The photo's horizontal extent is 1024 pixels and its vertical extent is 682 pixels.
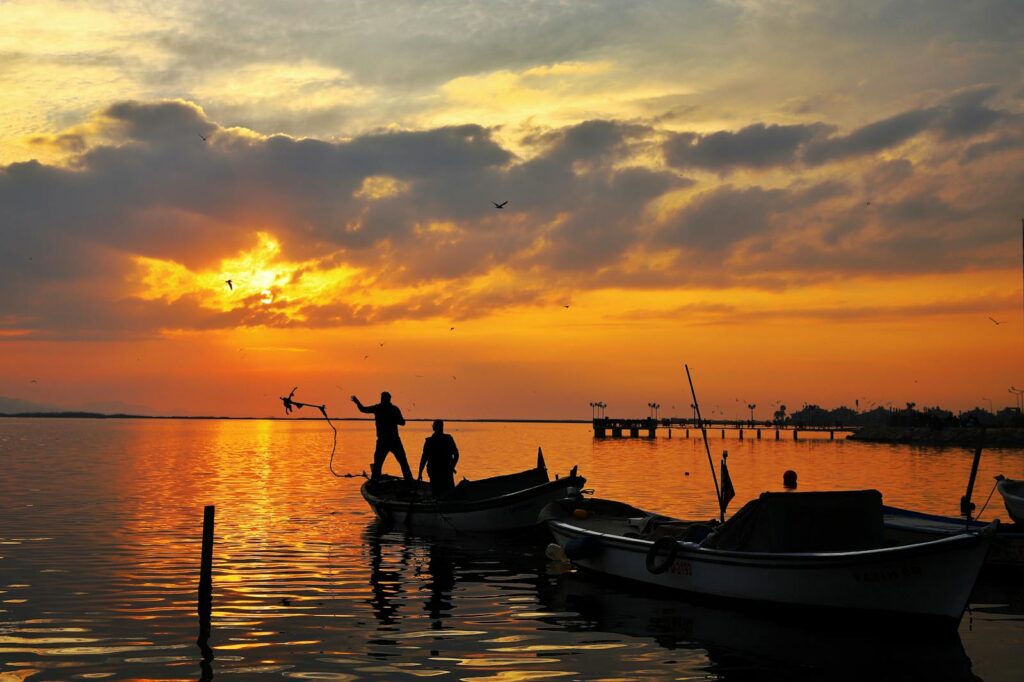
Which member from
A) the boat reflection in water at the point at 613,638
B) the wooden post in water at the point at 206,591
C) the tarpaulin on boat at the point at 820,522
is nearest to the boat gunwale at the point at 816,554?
the tarpaulin on boat at the point at 820,522

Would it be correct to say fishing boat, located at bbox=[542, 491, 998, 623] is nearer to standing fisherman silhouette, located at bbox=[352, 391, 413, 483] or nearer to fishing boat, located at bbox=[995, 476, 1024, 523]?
standing fisherman silhouette, located at bbox=[352, 391, 413, 483]

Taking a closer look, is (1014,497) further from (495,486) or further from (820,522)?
(495,486)

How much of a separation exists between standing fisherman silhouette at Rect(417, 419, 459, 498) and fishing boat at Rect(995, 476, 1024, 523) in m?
17.0

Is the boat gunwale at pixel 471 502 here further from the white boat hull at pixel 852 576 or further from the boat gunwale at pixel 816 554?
the white boat hull at pixel 852 576

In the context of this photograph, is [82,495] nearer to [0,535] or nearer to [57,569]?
[0,535]

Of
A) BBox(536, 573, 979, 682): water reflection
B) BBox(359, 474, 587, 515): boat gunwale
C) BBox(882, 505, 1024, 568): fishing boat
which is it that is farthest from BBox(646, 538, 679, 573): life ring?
BBox(359, 474, 587, 515): boat gunwale

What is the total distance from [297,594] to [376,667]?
6.21 meters

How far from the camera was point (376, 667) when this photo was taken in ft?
45.1

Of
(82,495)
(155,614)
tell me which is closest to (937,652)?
(155,614)

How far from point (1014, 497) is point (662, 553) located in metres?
15.8

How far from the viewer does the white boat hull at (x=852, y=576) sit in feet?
51.3

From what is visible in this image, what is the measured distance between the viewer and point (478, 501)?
29.3m

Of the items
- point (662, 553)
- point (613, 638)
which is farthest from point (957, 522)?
point (613, 638)

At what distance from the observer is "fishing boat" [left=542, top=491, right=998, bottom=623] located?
15.8 metres
